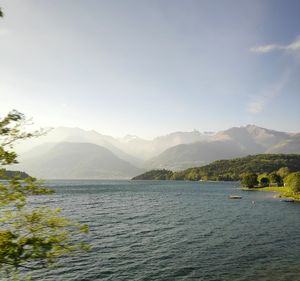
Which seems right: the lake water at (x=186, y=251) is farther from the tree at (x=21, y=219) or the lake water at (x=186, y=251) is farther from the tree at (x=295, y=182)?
the tree at (x=295, y=182)

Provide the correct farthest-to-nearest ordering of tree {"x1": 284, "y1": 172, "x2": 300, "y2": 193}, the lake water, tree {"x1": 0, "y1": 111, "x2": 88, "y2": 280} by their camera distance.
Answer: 1. tree {"x1": 284, "y1": 172, "x2": 300, "y2": 193}
2. the lake water
3. tree {"x1": 0, "y1": 111, "x2": 88, "y2": 280}

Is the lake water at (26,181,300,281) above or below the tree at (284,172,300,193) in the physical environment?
below

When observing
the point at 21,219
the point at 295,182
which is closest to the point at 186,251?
the point at 21,219

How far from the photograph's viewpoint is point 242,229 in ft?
290

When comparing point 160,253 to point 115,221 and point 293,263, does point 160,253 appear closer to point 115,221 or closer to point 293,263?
point 293,263

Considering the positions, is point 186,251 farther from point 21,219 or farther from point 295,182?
point 295,182

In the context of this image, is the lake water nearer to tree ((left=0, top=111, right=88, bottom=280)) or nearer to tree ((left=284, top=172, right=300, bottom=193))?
tree ((left=0, top=111, right=88, bottom=280))

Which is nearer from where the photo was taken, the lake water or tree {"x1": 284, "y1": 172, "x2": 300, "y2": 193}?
the lake water

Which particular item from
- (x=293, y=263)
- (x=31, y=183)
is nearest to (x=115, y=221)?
(x=293, y=263)

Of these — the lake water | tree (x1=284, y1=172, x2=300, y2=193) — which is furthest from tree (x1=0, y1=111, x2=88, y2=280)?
tree (x1=284, y1=172, x2=300, y2=193)

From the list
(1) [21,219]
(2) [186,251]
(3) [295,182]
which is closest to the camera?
(1) [21,219]

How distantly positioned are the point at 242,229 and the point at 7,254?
8172 centimetres

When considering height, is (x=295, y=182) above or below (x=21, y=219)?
above

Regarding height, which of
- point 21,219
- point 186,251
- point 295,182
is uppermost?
point 295,182
